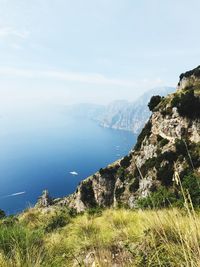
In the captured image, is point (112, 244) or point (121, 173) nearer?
point (112, 244)

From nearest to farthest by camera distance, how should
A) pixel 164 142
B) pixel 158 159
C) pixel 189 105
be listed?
pixel 158 159
pixel 189 105
pixel 164 142

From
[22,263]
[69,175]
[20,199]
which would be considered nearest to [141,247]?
[22,263]

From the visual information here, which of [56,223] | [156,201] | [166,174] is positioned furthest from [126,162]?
[156,201]

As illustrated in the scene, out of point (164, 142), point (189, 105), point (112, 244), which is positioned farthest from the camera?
point (164, 142)

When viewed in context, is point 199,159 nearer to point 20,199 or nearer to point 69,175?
point 20,199

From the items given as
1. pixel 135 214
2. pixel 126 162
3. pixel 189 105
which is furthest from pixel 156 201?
pixel 126 162

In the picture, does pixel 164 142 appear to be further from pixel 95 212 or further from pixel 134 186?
pixel 95 212

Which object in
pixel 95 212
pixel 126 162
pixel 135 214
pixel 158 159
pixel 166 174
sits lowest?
pixel 126 162

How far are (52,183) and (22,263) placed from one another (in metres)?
176

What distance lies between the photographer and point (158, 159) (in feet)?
110

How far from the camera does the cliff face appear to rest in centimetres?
3053

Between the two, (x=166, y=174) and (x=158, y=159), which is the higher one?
(x=158, y=159)

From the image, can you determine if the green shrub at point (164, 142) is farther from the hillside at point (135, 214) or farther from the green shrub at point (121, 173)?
the green shrub at point (121, 173)

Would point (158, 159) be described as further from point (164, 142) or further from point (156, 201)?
point (156, 201)
